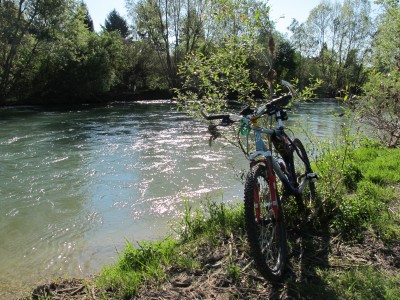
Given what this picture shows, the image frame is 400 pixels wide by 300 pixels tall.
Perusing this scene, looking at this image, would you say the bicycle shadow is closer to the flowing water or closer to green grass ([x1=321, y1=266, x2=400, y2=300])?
green grass ([x1=321, y1=266, x2=400, y2=300])

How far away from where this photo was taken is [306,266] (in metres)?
3.45

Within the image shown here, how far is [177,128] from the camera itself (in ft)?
61.3

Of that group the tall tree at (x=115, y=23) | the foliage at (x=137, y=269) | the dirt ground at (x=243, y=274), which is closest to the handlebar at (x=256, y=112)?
the dirt ground at (x=243, y=274)

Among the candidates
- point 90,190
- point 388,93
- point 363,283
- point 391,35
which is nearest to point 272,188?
point 363,283

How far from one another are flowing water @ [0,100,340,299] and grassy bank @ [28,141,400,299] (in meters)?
1.07

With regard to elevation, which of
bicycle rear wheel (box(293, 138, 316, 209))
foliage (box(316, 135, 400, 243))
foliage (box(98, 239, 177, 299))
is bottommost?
foliage (box(98, 239, 177, 299))

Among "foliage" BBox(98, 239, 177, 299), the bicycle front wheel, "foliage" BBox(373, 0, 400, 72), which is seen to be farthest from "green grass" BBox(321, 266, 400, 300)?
"foliage" BBox(373, 0, 400, 72)

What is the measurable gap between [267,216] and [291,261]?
1.83 feet

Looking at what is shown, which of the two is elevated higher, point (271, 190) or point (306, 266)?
point (271, 190)

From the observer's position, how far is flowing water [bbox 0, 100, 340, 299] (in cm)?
531

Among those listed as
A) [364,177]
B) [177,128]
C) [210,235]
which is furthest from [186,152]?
[210,235]

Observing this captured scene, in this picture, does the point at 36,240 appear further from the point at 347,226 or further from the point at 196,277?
the point at 347,226

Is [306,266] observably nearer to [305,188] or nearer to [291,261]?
[291,261]

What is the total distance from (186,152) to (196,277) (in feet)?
30.7
